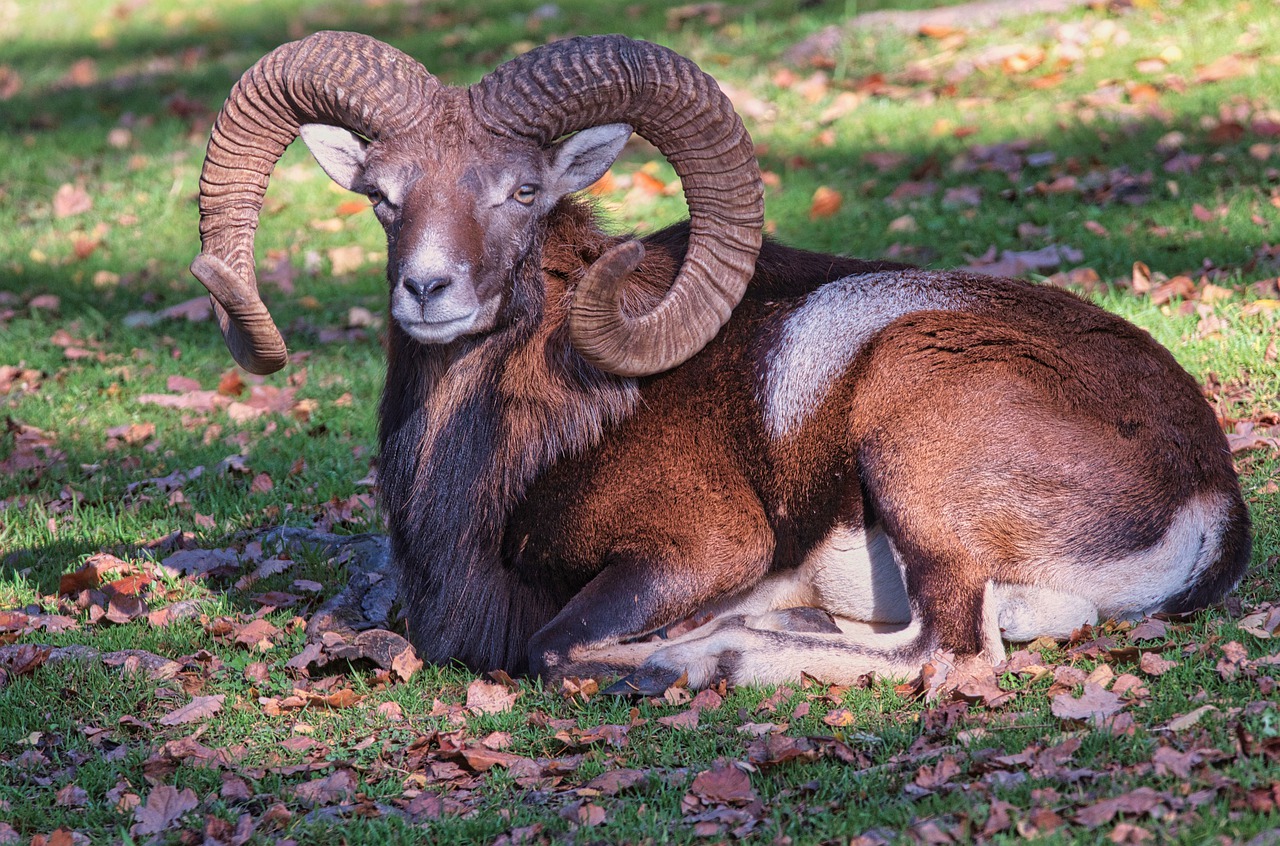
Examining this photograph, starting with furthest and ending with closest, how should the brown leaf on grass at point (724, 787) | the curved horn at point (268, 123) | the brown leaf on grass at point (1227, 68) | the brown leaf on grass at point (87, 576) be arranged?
the brown leaf on grass at point (1227, 68)
the brown leaf on grass at point (87, 576)
the curved horn at point (268, 123)
the brown leaf on grass at point (724, 787)

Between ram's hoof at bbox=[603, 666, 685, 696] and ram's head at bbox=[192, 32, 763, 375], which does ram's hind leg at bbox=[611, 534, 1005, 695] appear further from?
ram's head at bbox=[192, 32, 763, 375]

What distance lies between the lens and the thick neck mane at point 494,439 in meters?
5.75

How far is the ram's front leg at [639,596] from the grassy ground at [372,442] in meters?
0.23

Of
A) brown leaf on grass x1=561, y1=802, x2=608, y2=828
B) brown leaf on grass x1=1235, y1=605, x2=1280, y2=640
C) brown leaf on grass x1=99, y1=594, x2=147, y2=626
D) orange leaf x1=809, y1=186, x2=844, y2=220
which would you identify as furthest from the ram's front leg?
orange leaf x1=809, y1=186, x2=844, y2=220

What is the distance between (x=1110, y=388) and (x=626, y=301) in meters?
1.96

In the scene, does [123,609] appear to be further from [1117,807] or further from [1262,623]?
[1262,623]

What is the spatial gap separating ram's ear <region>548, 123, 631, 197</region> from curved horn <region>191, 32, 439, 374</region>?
61 centimetres

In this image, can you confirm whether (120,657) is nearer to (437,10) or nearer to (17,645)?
(17,645)

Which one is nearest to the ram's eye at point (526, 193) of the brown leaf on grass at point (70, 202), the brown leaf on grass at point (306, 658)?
the brown leaf on grass at point (306, 658)

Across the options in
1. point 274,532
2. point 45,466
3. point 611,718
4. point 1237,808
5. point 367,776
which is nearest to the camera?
point 1237,808

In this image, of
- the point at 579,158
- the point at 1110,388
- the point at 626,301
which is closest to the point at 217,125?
the point at 579,158

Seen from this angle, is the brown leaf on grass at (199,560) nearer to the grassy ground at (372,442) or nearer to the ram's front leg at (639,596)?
the grassy ground at (372,442)

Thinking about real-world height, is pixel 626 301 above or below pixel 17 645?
above

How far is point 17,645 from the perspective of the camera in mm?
5766
